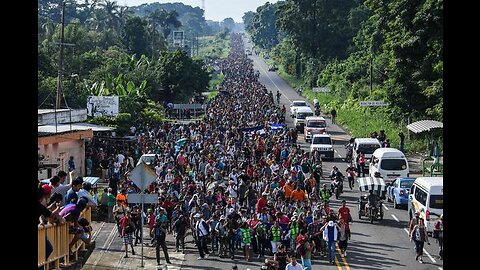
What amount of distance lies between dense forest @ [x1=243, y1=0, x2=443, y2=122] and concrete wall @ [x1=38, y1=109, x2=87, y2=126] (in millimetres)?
17455

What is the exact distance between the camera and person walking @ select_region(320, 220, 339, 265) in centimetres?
2042

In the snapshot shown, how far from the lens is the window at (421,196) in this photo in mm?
23281

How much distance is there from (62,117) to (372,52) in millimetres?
44433

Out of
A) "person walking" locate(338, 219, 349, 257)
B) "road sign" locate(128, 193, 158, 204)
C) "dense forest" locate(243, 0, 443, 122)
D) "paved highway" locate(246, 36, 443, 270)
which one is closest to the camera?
"road sign" locate(128, 193, 158, 204)

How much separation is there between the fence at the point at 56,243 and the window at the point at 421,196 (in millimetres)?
13643

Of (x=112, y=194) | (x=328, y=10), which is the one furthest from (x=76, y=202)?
(x=328, y=10)

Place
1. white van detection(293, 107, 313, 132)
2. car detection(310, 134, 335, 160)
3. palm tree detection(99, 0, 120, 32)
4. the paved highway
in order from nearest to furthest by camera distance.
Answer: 1. the paved highway
2. car detection(310, 134, 335, 160)
3. white van detection(293, 107, 313, 132)
4. palm tree detection(99, 0, 120, 32)

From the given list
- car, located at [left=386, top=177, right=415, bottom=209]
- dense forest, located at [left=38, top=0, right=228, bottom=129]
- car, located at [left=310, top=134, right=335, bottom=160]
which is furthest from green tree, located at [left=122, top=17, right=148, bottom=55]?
car, located at [left=386, top=177, right=415, bottom=209]

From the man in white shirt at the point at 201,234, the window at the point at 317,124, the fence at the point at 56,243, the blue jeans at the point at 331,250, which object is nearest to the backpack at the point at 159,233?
the man in white shirt at the point at 201,234

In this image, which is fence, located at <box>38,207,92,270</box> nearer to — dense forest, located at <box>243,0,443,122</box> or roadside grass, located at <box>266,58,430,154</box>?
dense forest, located at <box>243,0,443,122</box>

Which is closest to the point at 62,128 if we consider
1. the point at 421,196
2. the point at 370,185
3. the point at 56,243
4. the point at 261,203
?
the point at 261,203

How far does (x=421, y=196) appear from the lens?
23750mm
